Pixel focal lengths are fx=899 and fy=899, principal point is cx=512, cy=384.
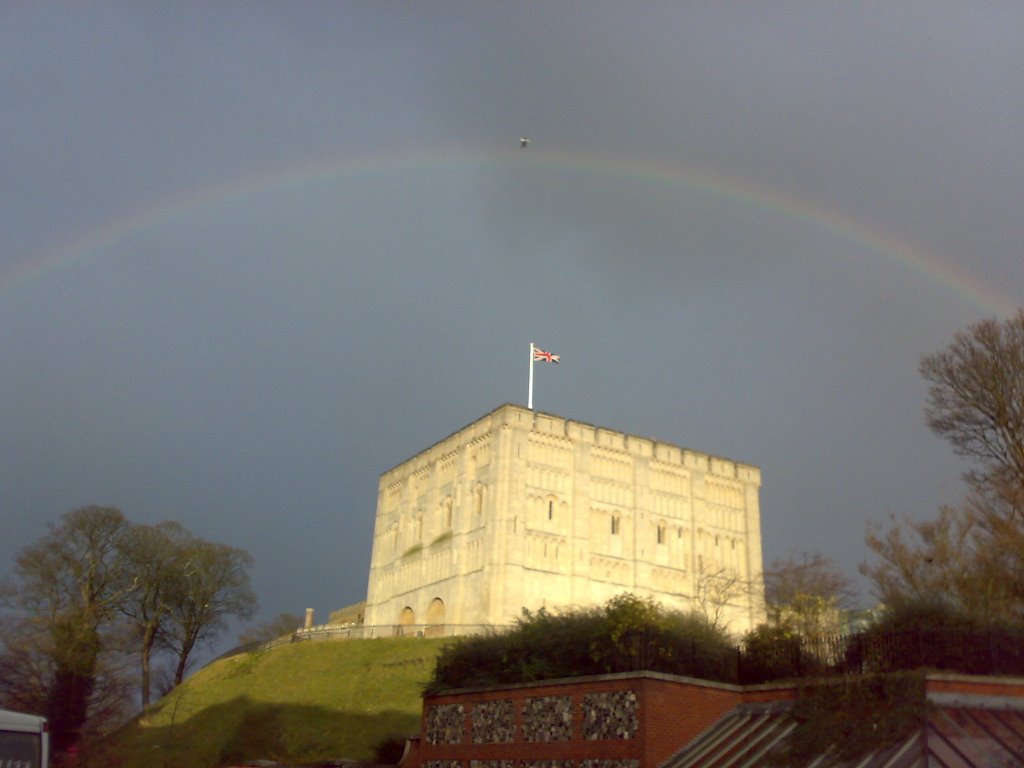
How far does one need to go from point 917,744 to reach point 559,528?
4351 centimetres

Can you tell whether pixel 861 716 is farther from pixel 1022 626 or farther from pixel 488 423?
pixel 488 423

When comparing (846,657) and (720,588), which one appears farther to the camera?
(720,588)

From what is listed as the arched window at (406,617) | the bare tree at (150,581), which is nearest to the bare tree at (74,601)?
the bare tree at (150,581)

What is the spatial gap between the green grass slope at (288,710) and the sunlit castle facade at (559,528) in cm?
911

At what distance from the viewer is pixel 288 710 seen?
39406 mm

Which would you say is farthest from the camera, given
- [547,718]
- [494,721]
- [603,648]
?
[494,721]

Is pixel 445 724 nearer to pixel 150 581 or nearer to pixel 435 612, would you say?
pixel 435 612

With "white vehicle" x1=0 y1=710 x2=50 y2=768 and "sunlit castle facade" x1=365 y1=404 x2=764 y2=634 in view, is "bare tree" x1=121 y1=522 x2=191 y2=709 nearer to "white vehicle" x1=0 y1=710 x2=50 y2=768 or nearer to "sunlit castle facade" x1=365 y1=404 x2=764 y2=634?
"sunlit castle facade" x1=365 y1=404 x2=764 y2=634

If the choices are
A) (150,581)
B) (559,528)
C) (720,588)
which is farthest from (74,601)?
(720,588)

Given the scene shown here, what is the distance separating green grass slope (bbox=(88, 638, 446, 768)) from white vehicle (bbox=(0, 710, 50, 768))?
20.3 meters

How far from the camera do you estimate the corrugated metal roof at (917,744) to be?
14.2 m

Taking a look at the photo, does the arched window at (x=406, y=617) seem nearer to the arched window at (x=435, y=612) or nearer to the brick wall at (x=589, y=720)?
the arched window at (x=435, y=612)

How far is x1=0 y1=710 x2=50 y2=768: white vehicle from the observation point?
1341 centimetres

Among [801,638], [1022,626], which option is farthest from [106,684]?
[1022,626]
